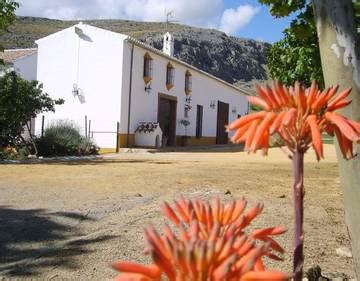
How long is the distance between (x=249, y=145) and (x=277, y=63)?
39.0ft

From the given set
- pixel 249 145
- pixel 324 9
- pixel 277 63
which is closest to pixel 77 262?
pixel 324 9

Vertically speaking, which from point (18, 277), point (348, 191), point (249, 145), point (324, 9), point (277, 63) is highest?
point (277, 63)

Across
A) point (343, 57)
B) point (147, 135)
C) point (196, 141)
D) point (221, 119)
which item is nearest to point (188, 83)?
point (196, 141)

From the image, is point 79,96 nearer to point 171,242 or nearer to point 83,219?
point 83,219

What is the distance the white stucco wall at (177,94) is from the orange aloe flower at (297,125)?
66.7 feet

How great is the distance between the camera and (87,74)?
25.8m

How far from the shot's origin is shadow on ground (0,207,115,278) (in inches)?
172

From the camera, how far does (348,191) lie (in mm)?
2316

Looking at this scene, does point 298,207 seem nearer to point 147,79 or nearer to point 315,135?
point 315,135

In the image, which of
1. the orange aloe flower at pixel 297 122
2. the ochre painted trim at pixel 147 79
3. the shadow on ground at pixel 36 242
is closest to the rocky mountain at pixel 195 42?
the ochre painted trim at pixel 147 79

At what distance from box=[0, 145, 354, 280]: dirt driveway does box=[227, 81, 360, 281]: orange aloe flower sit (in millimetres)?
2790

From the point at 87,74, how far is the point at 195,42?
59.0 meters

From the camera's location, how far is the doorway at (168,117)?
29.6m

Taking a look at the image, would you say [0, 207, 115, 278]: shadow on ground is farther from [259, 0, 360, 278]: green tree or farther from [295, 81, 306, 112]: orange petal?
[295, 81, 306, 112]: orange petal
